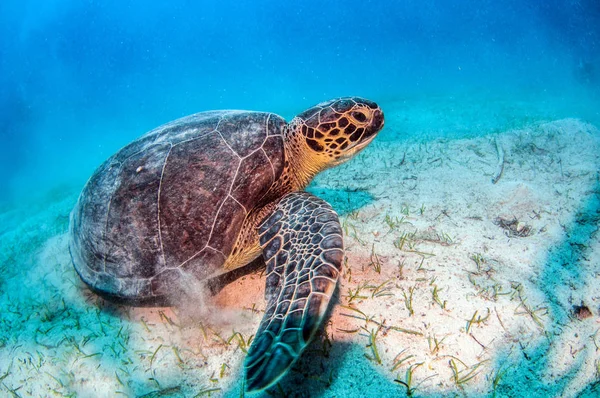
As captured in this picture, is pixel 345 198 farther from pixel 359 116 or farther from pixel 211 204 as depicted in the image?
pixel 211 204

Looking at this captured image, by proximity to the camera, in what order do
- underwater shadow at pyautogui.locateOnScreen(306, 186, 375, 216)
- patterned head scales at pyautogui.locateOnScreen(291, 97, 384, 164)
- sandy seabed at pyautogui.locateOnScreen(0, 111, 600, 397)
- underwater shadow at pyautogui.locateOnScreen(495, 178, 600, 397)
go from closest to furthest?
underwater shadow at pyautogui.locateOnScreen(495, 178, 600, 397), sandy seabed at pyautogui.locateOnScreen(0, 111, 600, 397), patterned head scales at pyautogui.locateOnScreen(291, 97, 384, 164), underwater shadow at pyautogui.locateOnScreen(306, 186, 375, 216)

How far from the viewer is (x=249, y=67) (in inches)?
2948

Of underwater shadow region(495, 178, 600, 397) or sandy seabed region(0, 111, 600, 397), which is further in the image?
sandy seabed region(0, 111, 600, 397)

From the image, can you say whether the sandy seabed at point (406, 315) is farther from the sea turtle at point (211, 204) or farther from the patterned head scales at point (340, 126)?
the patterned head scales at point (340, 126)

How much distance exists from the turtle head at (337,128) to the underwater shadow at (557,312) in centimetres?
191

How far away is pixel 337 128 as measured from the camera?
2.88 meters

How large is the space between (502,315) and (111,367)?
3.03 m

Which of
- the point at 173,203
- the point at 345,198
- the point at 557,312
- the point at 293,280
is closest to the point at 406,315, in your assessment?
the point at 293,280

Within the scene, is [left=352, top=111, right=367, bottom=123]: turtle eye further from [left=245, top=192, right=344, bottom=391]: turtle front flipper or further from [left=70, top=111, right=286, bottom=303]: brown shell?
[left=245, top=192, right=344, bottom=391]: turtle front flipper

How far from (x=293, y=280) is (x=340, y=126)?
165cm

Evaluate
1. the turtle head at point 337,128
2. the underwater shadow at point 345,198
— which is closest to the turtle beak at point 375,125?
the turtle head at point 337,128

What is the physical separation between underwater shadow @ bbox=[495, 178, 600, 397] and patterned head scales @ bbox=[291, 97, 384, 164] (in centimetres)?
191

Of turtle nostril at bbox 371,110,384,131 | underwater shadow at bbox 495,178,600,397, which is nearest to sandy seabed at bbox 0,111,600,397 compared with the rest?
underwater shadow at bbox 495,178,600,397

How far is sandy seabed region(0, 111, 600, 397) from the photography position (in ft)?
5.74
